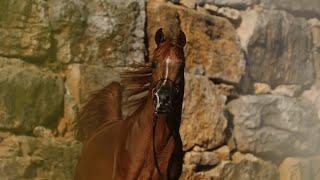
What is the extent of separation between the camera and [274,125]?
6.70m

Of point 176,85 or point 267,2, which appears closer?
point 176,85

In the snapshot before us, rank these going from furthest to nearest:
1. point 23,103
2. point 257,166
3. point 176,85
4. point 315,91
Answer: point 315,91 → point 257,166 → point 23,103 → point 176,85

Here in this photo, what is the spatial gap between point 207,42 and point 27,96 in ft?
5.33

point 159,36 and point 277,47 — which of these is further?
point 277,47

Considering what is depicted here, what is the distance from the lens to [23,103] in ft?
17.1

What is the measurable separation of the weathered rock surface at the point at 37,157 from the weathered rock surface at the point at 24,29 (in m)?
0.56

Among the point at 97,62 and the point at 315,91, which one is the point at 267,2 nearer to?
the point at 315,91

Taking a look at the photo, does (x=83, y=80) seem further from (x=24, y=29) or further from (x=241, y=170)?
(x=241, y=170)

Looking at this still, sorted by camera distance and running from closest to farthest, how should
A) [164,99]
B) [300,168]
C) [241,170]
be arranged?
[164,99], [241,170], [300,168]

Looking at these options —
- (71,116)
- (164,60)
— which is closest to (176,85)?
(164,60)

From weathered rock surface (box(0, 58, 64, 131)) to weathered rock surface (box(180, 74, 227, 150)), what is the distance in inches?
42.5

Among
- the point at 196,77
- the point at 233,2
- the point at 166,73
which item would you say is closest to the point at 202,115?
the point at 196,77

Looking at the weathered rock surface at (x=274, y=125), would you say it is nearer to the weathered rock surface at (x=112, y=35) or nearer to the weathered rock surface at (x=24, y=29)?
the weathered rock surface at (x=112, y=35)

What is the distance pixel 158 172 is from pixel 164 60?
1.99 ft
